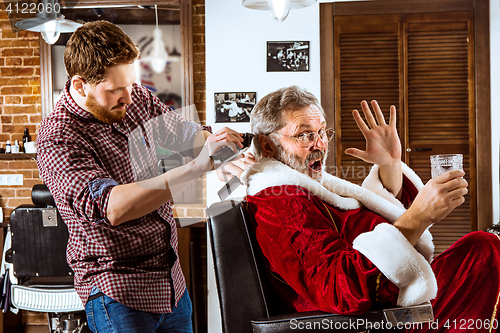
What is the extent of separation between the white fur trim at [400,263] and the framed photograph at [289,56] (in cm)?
222

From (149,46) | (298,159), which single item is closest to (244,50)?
(149,46)

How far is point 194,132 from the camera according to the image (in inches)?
63.6

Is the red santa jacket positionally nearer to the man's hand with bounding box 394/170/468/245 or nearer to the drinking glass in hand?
the man's hand with bounding box 394/170/468/245

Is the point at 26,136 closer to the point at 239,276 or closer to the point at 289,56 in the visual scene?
the point at 289,56

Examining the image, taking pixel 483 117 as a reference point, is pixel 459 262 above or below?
below

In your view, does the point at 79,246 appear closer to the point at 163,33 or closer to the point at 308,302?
the point at 308,302

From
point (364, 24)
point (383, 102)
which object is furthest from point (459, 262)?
point (364, 24)

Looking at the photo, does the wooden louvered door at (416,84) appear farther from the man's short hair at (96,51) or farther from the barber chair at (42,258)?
the man's short hair at (96,51)

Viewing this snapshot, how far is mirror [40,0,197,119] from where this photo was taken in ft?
11.2

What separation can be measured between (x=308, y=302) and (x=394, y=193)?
76 cm

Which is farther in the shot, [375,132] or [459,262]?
[375,132]

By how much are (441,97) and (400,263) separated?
241 centimetres

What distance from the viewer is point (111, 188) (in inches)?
43.1

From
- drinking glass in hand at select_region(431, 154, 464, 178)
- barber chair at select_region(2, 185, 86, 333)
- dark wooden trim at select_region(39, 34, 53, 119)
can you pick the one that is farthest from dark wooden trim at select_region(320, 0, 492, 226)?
dark wooden trim at select_region(39, 34, 53, 119)
